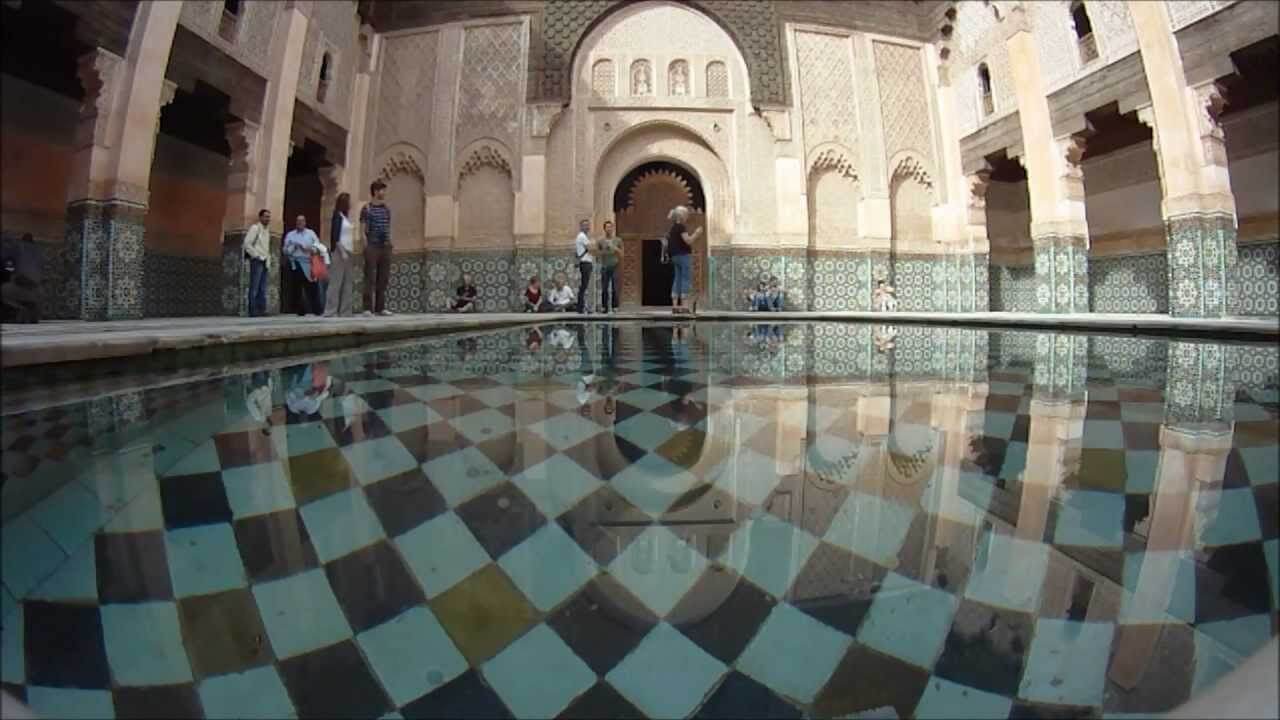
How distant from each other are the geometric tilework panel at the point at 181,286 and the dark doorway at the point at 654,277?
5789 mm

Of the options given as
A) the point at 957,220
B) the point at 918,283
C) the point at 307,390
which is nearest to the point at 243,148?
the point at 307,390

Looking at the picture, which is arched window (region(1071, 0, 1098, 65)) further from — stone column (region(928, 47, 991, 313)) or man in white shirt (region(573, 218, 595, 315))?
man in white shirt (region(573, 218, 595, 315))

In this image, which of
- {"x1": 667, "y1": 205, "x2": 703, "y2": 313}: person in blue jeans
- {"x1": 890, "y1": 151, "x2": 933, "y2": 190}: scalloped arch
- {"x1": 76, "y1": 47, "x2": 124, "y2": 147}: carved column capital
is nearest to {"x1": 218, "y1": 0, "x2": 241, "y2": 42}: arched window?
{"x1": 76, "y1": 47, "x2": 124, "y2": 147}: carved column capital

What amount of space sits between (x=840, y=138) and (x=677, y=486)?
27.4 ft

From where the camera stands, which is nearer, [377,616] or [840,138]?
[377,616]

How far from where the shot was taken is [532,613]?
720 mm

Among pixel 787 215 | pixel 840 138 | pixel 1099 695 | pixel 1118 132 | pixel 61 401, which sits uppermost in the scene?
pixel 840 138

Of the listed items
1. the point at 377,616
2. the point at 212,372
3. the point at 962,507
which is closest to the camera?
the point at 377,616

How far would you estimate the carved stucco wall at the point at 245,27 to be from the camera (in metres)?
5.11

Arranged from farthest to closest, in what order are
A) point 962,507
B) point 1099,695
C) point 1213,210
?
point 1213,210
point 962,507
point 1099,695

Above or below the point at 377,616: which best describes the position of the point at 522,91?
above

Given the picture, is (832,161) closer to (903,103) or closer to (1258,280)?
(903,103)

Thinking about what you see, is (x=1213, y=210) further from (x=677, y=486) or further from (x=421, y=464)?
(x=421, y=464)

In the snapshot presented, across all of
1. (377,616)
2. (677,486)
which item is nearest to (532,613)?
(377,616)
